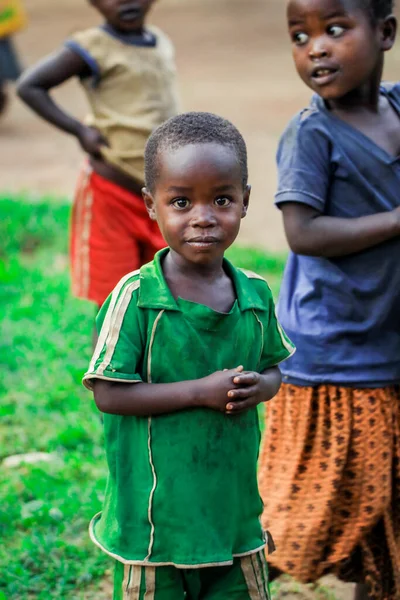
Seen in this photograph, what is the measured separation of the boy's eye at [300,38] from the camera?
8.18 ft

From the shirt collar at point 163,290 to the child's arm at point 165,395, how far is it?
0.16 m

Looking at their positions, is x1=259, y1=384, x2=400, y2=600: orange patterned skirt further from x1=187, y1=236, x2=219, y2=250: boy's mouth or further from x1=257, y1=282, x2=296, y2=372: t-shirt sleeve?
x1=187, y1=236, x2=219, y2=250: boy's mouth

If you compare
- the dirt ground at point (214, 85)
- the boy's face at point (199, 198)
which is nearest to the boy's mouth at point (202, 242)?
the boy's face at point (199, 198)

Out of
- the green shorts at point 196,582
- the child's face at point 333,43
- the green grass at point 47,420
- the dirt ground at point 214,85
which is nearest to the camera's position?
the green shorts at point 196,582

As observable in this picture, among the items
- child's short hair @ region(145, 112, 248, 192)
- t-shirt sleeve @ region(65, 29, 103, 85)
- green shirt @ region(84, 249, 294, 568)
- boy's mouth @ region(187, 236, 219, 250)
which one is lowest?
green shirt @ region(84, 249, 294, 568)

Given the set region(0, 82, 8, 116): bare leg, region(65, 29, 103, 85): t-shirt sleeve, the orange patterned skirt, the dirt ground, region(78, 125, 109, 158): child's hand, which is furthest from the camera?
region(0, 82, 8, 116): bare leg

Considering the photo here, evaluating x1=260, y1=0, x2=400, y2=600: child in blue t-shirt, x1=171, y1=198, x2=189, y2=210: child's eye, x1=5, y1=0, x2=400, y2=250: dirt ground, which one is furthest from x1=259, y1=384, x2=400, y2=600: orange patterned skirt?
x1=5, y1=0, x2=400, y2=250: dirt ground

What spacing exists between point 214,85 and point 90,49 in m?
8.74

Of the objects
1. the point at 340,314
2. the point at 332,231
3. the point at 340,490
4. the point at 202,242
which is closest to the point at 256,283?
the point at 202,242

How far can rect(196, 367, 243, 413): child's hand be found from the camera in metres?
2.01

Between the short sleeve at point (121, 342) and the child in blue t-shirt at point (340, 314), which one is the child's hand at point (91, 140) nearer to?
the child in blue t-shirt at point (340, 314)

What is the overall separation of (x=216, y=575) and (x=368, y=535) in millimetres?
662

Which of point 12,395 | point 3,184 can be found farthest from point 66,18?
point 12,395

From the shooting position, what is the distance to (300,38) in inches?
98.6
